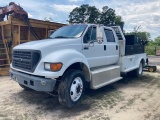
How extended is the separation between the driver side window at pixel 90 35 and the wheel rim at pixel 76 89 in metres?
1.18

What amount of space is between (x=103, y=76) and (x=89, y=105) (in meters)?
1.23

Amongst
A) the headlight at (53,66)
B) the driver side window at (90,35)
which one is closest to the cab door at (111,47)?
the driver side window at (90,35)

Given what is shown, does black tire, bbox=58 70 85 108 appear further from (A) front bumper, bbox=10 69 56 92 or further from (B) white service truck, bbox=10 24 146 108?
(A) front bumper, bbox=10 69 56 92

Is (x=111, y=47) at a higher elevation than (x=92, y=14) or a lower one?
lower

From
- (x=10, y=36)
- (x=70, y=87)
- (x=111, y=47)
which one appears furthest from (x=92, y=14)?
(x=70, y=87)

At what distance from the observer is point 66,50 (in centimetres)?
447

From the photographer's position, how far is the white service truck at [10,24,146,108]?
402 centimetres

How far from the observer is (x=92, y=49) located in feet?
17.3

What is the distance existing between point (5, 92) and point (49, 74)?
8.13 ft

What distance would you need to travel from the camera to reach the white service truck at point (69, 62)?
4.02 m

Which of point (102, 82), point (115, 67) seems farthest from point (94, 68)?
point (115, 67)

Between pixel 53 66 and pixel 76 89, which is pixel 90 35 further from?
pixel 53 66

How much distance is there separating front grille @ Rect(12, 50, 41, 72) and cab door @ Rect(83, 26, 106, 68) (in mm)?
1453

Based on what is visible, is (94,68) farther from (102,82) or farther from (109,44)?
(109,44)
